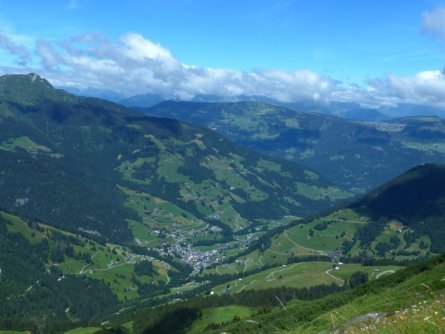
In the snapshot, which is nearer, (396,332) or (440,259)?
(396,332)

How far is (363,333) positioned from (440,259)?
120m

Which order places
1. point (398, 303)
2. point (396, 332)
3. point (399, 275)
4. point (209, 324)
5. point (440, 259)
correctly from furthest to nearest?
1. point (209, 324)
2. point (399, 275)
3. point (440, 259)
4. point (398, 303)
5. point (396, 332)

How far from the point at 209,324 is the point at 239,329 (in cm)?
5632

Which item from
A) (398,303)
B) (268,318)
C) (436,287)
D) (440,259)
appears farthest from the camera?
(268,318)

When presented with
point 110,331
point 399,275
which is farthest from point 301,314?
point 110,331

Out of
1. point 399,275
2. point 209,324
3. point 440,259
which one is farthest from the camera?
point 209,324

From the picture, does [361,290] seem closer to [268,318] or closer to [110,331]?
[268,318]

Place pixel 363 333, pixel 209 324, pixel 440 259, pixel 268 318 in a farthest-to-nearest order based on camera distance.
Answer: pixel 209 324, pixel 268 318, pixel 440 259, pixel 363 333

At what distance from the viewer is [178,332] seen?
19362cm

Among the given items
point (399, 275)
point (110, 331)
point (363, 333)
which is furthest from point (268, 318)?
point (363, 333)

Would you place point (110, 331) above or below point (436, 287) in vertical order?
below

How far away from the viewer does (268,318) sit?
144 m

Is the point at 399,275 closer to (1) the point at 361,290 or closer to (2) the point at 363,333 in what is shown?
(1) the point at 361,290

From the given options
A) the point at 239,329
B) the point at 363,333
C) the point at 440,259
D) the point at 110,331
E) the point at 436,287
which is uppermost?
the point at 363,333
